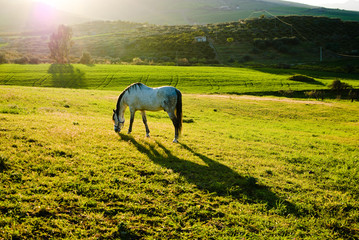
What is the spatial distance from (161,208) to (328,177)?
931cm

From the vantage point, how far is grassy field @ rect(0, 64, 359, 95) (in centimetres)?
5803

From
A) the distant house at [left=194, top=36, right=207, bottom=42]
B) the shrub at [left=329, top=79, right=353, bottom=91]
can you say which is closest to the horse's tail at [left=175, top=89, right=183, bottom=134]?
the shrub at [left=329, top=79, right=353, bottom=91]

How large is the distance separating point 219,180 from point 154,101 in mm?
6975

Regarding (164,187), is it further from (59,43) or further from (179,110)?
(59,43)

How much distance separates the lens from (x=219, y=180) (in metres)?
10.2

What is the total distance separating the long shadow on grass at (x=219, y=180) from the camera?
9047 mm

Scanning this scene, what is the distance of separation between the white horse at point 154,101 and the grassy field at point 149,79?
41363 mm

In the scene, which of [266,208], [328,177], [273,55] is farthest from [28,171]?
[273,55]

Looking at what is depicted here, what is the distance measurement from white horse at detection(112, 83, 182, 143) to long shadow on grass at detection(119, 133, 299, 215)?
2.85 m

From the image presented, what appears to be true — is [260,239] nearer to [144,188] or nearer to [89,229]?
[144,188]

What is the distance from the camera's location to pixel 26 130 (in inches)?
470

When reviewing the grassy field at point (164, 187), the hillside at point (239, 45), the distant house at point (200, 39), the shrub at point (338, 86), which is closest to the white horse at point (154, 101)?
the grassy field at point (164, 187)

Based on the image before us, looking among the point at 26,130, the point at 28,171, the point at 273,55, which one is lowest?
the point at 28,171

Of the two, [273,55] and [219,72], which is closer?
[219,72]
